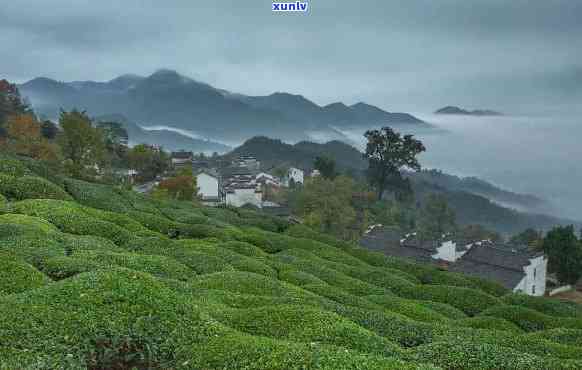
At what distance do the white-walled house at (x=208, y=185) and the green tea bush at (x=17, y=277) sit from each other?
59.7 m

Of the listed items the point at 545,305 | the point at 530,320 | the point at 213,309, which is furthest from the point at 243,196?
the point at 213,309

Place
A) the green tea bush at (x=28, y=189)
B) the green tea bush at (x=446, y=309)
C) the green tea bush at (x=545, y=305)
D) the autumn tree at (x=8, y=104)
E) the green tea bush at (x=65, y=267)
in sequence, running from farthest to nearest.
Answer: the autumn tree at (x=8, y=104)
the green tea bush at (x=28, y=189)
the green tea bush at (x=545, y=305)
the green tea bush at (x=446, y=309)
the green tea bush at (x=65, y=267)

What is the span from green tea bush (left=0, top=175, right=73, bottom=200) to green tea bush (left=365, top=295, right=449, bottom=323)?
1797 cm

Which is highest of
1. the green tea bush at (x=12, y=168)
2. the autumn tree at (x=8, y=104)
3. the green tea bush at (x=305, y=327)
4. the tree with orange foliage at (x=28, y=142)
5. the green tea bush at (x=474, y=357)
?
the autumn tree at (x=8, y=104)

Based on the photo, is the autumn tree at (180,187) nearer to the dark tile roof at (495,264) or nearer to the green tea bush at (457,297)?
the dark tile roof at (495,264)

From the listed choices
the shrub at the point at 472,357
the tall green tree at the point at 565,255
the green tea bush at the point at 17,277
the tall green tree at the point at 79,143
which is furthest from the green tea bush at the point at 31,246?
the tall green tree at the point at 565,255

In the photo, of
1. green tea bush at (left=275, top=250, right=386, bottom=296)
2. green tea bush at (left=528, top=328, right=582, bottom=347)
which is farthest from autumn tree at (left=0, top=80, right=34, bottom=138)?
green tea bush at (left=528, top=328, right=582, bottom=347)

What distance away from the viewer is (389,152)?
77.1 m

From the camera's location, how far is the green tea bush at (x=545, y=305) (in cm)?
2297

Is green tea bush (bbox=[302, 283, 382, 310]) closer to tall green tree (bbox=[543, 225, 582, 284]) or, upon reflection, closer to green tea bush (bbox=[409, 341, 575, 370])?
green tea bush (bbox=[409, 341, 575, 370])

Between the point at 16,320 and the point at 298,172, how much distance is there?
11111 centimetres

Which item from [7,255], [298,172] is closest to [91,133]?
[7,255]

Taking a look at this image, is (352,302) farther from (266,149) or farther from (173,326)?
(266,149)

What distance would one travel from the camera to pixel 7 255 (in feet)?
46.1
